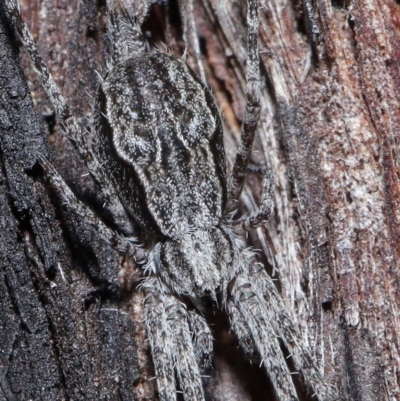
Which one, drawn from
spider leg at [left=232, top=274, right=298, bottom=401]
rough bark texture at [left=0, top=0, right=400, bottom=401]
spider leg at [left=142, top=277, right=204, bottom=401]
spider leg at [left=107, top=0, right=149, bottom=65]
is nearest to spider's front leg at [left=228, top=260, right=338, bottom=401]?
spider leg at [left=232, top=274, right=298, bottom=401]

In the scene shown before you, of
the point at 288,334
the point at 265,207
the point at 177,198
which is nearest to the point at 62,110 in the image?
the point at 177,198

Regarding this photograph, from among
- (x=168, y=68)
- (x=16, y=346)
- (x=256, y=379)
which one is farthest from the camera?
(x=256, y=379)

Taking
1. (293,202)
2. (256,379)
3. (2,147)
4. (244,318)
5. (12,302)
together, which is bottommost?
(256,379)

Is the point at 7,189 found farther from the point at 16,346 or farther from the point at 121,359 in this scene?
the point at 121,359

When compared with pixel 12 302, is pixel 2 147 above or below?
above

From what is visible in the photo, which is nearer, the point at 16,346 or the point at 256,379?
the point at 16,346

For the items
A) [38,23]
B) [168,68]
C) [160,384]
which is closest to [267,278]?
[160,384]
